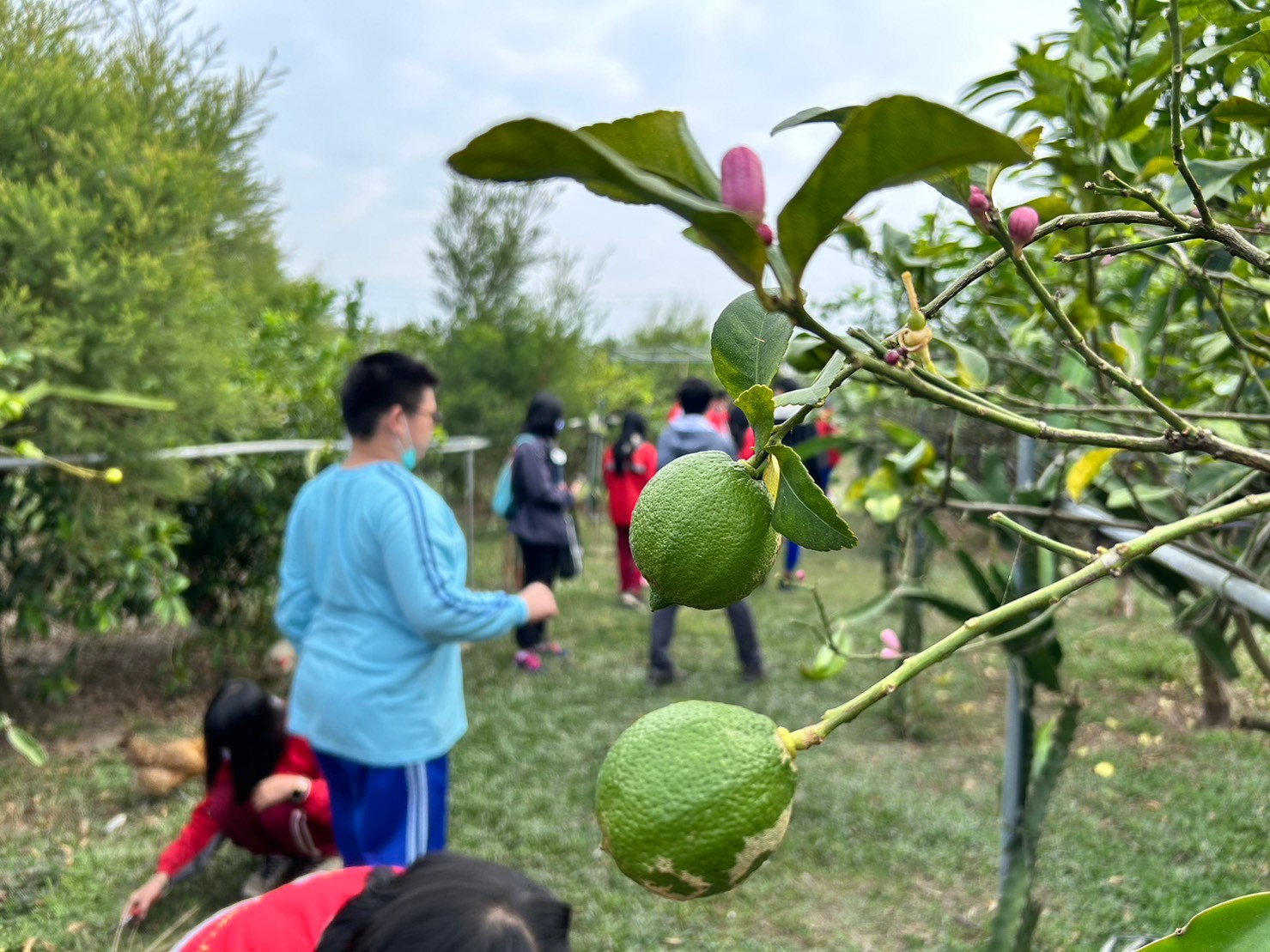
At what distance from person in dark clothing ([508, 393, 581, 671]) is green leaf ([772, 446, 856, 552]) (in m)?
4.04

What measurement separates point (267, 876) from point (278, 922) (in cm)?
122

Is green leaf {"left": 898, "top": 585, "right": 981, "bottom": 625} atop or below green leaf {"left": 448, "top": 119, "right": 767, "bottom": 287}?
below

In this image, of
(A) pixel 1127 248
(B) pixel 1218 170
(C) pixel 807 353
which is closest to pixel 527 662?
(C) pixel 807 353

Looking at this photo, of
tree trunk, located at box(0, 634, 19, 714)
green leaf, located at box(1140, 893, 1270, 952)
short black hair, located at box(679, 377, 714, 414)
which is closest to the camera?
green leaf, located at box(1140, 893, 1270, 952)

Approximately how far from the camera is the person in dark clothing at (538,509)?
175 inches

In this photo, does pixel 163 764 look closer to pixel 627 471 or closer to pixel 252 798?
pixel 252 798

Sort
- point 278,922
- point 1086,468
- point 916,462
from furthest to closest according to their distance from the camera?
point 916,462, point 278,922, point 1086,468

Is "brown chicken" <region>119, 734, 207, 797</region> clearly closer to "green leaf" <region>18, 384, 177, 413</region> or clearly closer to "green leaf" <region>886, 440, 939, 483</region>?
"green leaf" <region>18, 384, 177, 413</region>

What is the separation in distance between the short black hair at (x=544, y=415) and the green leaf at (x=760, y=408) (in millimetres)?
4028

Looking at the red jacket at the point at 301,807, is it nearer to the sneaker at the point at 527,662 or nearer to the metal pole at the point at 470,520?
the sneaker at the point at 527,662

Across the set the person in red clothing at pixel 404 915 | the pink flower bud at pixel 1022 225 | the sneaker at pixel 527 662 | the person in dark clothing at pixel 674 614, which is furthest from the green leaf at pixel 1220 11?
the sneaker at pixel 527 662

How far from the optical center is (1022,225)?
0.51m

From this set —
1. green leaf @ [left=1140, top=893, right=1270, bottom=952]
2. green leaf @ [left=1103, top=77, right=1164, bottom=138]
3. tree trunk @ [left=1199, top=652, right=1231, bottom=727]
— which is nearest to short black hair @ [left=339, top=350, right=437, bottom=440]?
green leaf @ [left=1103, top=77, right=1164, bottom=138]

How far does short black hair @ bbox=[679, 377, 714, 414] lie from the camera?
3.76m
